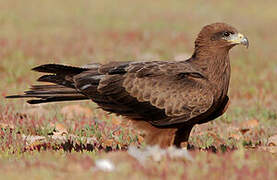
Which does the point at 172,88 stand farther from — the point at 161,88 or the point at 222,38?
the point at 222,38

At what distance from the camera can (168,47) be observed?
20.4 metres

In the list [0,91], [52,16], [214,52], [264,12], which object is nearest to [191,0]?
[264,12]

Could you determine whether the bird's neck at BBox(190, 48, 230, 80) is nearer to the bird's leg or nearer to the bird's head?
the bird's head

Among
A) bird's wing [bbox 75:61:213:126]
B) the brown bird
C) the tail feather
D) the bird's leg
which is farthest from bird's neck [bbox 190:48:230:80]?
the tail feather

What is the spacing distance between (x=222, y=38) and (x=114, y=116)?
343 cm

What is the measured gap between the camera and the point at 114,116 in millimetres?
10273

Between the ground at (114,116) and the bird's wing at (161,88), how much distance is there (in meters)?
0.54

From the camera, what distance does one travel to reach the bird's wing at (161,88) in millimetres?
6914

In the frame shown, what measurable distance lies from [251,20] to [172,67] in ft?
80.9

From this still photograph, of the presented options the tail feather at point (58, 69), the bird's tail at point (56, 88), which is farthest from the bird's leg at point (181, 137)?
the tail feather at point (58, 69)

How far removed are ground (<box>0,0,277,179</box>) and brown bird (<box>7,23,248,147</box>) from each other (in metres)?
0.41

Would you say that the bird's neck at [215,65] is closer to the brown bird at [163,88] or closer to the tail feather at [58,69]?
the brown bird at [163,88]

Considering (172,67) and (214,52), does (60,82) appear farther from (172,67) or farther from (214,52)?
(214,52)

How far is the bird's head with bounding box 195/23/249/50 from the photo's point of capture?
290 inches
